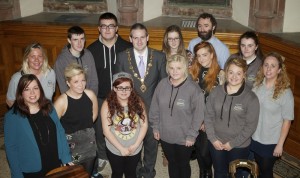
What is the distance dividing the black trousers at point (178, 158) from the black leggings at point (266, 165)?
2.17 feet

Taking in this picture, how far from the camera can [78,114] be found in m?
3.00

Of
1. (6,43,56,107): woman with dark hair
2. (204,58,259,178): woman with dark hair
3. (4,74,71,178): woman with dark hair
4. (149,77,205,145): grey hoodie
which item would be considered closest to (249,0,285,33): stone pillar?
(204,58,259,178): woman with dark hair

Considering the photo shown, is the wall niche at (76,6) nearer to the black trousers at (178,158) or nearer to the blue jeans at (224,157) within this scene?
the black trousers at (178,158)

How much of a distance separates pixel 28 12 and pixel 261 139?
432 cm

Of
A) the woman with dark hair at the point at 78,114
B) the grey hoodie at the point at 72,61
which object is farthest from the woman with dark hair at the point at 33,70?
the woman with dark hair at the point at 78,114

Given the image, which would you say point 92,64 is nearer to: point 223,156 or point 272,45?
point 223,156

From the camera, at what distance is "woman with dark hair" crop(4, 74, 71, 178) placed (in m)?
2.58

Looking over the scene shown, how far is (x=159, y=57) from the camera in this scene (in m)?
3.54

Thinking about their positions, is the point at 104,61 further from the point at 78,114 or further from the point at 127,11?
the point at 127,11

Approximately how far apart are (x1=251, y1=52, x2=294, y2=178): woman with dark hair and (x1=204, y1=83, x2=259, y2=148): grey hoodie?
12 centimetres

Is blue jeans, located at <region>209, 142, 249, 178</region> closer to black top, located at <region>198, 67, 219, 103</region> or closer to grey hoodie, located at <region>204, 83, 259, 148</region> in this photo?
grey hoodie, located at <region>204, 83, 259, 148</region>

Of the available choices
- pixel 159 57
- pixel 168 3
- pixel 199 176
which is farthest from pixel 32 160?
pixel 168 3

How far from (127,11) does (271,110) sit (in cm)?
275

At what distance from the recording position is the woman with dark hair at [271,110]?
118 inches
